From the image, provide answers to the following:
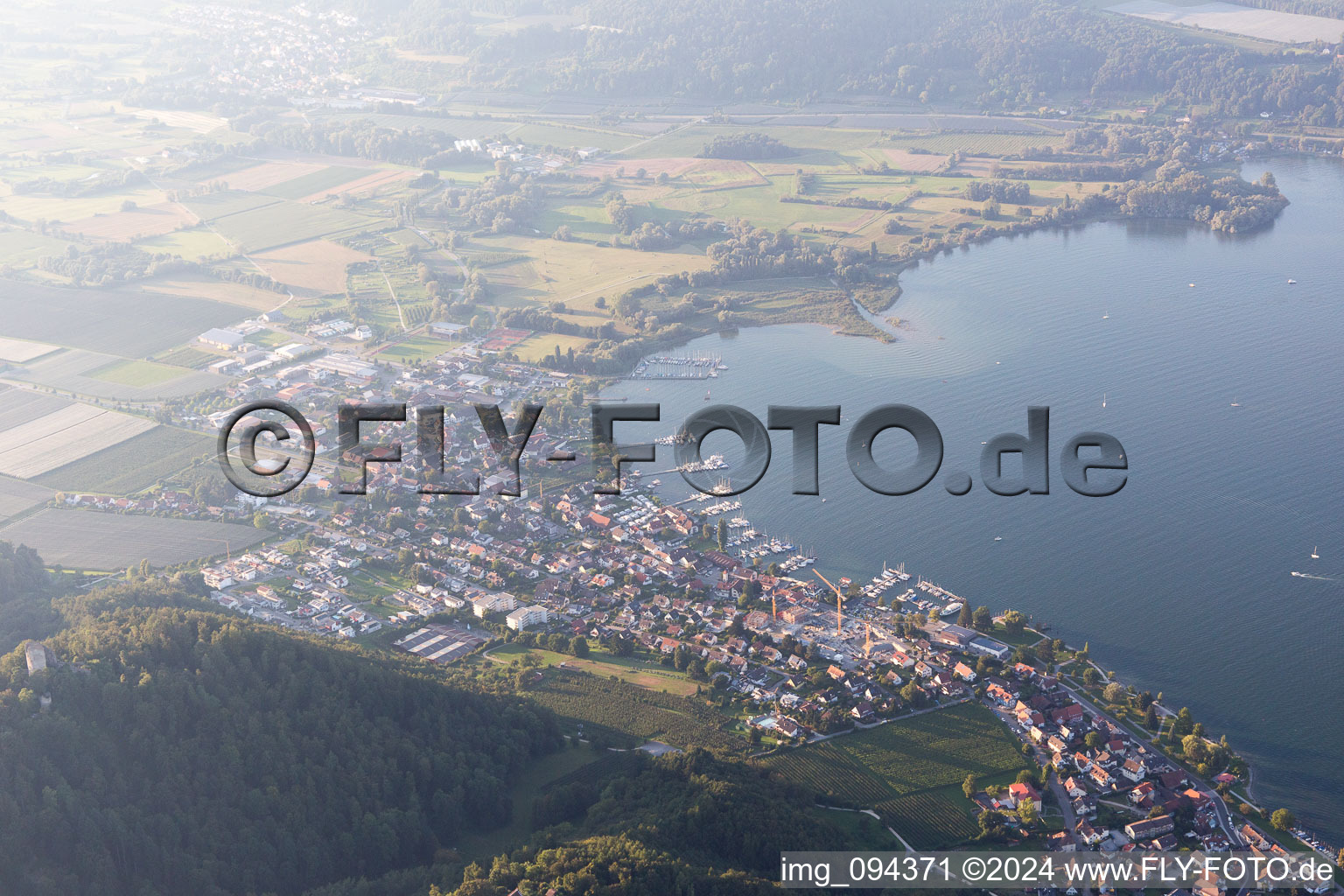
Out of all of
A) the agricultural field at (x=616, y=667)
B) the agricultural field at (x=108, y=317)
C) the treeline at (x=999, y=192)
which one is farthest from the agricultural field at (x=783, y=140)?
the agricultural field at (x=616, y=667)

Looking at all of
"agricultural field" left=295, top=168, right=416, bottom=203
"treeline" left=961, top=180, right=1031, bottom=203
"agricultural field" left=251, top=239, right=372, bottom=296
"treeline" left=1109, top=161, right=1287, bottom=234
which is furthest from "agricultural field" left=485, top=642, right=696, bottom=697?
"agricultural field" left=295, top=168, right=416, bottom=203

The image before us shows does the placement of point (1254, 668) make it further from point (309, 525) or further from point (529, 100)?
point (529, 100)

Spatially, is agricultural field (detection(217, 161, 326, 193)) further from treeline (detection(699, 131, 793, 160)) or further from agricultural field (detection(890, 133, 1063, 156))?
agricultural field (detection(890, 133, 1063, 156))

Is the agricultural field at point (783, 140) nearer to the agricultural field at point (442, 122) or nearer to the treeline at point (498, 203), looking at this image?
the treeline at point (498, 203)

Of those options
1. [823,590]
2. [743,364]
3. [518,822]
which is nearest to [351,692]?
[518,822]

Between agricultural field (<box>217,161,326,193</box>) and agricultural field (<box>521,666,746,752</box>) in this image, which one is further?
agricultural field (<box>217,161,326,193</box>)

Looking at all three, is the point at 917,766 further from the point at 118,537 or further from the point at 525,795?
the point at 118,537
